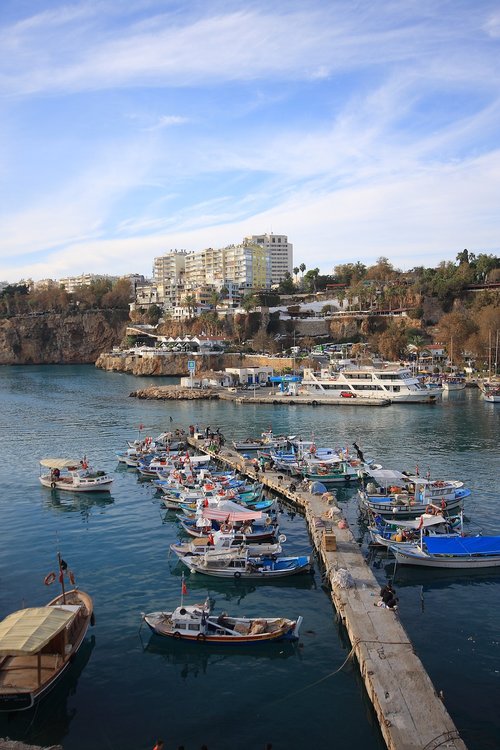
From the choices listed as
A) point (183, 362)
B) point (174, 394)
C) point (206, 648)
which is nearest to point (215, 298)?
point (183, 362)

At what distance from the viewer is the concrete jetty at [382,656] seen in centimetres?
1448

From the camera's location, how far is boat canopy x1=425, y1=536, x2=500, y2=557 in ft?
83.2

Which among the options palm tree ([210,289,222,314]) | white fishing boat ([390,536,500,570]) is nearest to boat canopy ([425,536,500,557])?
white fishing boat ([390,536,500,570])

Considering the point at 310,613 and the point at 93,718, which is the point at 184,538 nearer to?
the point at 310,613

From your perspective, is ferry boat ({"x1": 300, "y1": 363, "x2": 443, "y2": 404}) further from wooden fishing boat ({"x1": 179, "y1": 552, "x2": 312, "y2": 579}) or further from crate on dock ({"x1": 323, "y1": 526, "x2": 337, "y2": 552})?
wooden fishing boat ({"x1": 179, "y1": 552, "x2": 312, "y2": 579})

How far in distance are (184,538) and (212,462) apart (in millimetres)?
15646

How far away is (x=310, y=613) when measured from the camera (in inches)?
863

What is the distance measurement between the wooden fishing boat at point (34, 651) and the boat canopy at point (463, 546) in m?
14.2

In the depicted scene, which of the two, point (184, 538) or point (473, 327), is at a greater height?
point (473, 327)

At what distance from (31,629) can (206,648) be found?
549cm

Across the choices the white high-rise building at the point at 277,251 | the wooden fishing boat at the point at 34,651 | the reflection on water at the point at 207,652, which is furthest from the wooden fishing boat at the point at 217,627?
the white high-rise building at the point at 277,251

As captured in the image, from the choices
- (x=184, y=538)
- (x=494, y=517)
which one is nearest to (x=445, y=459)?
(x=494, y=517)

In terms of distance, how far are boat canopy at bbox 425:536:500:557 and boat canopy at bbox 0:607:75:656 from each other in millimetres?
14578

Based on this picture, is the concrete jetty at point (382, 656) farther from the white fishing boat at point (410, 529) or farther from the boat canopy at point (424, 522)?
the boat canopy at point (424, 522)
